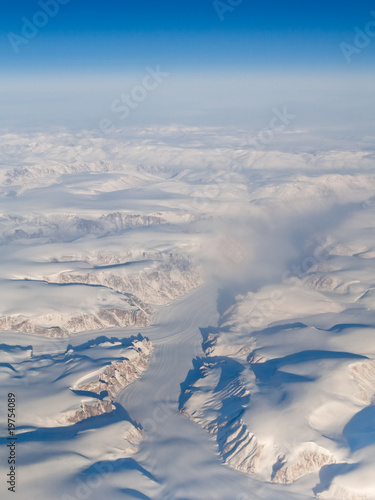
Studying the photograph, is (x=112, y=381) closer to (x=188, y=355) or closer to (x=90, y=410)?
(x=90, y=410)

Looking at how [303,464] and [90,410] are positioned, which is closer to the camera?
[303,464]

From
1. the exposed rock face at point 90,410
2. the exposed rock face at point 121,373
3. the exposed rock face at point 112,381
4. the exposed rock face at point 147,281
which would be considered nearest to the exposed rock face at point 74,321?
the exposed rock face at point 112,381

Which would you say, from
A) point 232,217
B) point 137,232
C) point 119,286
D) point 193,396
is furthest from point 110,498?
point 232,217

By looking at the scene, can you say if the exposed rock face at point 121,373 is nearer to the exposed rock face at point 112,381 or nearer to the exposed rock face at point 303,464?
the exposed rock face at point 112,381

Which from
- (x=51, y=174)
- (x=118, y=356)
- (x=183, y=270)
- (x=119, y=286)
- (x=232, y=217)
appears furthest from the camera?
(x=51, y=174)

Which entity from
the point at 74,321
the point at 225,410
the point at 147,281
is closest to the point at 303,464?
the point at 225,410

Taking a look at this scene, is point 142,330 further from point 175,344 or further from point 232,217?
point 232,217

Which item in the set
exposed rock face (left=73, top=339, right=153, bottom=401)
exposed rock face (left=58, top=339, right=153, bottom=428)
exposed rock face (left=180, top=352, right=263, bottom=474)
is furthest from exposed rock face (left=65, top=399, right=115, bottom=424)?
exposed rock face (left=180, top=352, right=263, bottom=474)
